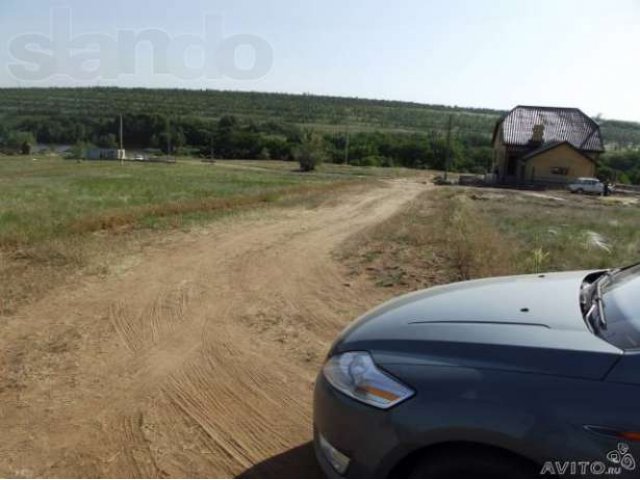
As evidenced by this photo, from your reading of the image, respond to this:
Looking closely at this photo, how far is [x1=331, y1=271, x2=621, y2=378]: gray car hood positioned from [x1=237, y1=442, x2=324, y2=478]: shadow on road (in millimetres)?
916

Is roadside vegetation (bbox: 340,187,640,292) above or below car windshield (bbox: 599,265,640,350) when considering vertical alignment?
below

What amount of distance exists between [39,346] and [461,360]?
166 inches

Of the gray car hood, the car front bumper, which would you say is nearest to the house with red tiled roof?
the gray car hood

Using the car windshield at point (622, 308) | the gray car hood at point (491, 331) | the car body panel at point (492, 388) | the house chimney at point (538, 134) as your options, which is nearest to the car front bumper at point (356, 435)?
the car body panel at point (492, 388)

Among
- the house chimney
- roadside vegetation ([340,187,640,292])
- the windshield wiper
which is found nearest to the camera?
the windshield wiper

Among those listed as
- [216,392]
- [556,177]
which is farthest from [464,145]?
[216,392]

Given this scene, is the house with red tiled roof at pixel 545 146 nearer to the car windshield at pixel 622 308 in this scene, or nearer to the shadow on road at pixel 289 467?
the car windshield at pixel 622 308

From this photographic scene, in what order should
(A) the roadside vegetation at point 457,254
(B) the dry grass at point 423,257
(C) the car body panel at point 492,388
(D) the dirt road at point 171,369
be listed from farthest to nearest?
(A) the roadside vegetation at point 457,254
(B) the dry grass at point 423,257
(D) the dirt road at point 171,369
(C) the car body panel at point 492,388

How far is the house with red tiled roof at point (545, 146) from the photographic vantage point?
190 feet

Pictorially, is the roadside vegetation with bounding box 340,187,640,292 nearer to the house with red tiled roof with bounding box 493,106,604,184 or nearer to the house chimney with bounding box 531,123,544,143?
the house with red tiled roof with bounding box 493,106,604,184

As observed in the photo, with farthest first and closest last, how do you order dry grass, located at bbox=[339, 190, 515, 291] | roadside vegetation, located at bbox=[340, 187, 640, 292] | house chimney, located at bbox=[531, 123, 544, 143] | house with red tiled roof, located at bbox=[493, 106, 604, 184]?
house chimney, located at bbox=[531, 123, 544, 143] < house with red tiled roof, located at bbox=[493, 106, 604, 184] < roadside vegetation, located at bbox=[340, 187, 640, 292] < dry grass, located at bbox=[339, 190, 515, 291]

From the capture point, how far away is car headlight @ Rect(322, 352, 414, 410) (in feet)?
7.71

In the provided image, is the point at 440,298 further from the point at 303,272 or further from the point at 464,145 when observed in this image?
the point at 464,145

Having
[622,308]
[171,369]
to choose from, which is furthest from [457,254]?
[622,308]
